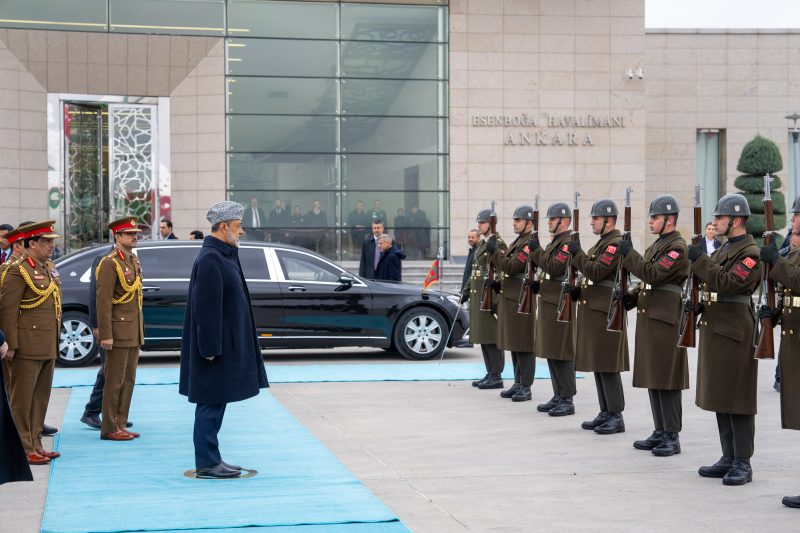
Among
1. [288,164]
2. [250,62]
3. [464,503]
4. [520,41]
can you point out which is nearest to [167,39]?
[250,62]

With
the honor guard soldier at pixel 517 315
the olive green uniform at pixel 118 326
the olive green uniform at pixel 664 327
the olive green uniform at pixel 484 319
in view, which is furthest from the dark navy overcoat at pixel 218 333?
the olive green uniform at pixel 484 319

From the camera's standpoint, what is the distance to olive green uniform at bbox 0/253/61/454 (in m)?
8.67

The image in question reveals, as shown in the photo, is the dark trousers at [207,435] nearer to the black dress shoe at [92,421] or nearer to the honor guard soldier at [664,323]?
the black dress shoe at [92,421]

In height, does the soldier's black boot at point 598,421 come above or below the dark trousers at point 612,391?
below

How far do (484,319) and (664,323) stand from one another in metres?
4.32

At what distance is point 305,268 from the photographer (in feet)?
54.1

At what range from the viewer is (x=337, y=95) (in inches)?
1242

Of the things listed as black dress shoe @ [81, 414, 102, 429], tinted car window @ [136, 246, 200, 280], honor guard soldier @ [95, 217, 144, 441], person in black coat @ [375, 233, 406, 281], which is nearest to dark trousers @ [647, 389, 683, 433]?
honor guard soldier @ [95, 217, 144, 441]

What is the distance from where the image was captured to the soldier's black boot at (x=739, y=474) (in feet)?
25.7

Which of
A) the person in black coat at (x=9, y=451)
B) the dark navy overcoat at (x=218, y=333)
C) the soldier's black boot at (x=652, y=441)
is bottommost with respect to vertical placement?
the soldier's black boot at (x=652, y=441)

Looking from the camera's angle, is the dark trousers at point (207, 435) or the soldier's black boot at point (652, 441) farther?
the soldier's black boot at point (652, 441)

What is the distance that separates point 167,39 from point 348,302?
15933 millimetres

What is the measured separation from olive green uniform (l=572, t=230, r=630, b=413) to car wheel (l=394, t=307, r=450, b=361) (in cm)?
647

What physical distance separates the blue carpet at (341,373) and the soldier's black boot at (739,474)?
6382mm
